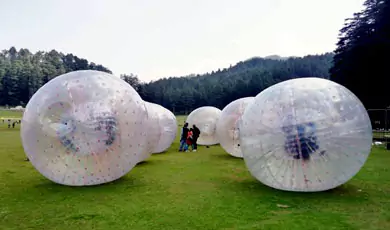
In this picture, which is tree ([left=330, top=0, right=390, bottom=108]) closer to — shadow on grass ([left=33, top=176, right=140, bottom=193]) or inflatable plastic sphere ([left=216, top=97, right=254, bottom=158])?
Result: inflatable plastic sphere ([left=216, top=97, right=254, bottom=158])

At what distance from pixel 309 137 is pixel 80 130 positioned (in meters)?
5.08

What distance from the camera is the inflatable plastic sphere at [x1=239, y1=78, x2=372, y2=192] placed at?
7102mm

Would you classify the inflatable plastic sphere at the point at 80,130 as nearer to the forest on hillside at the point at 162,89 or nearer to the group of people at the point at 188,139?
A: the group of people at the point at 188,139

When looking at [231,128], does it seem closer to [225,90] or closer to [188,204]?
[188,204]

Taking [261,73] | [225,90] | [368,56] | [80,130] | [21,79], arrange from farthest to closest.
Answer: [261,73] < [225,90] < [21,79] < [368,56] < [80,130]

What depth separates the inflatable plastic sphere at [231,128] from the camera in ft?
46.4

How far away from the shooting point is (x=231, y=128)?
14.3 meters

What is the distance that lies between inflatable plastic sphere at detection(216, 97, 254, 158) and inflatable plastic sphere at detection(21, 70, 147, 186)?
22.1 ft

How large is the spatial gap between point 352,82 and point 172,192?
31153 millimetres

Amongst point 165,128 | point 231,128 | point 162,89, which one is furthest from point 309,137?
point 162,89

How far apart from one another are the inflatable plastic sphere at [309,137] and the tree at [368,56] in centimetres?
2622

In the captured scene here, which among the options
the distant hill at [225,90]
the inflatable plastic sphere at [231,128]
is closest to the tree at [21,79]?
the distant hill at [225,90]

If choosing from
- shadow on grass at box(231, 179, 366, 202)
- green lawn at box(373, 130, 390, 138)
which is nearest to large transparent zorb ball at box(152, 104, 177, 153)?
shadow on grass at box(231, 179, 366, 202)

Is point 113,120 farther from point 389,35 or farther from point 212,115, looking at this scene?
point 389,35
